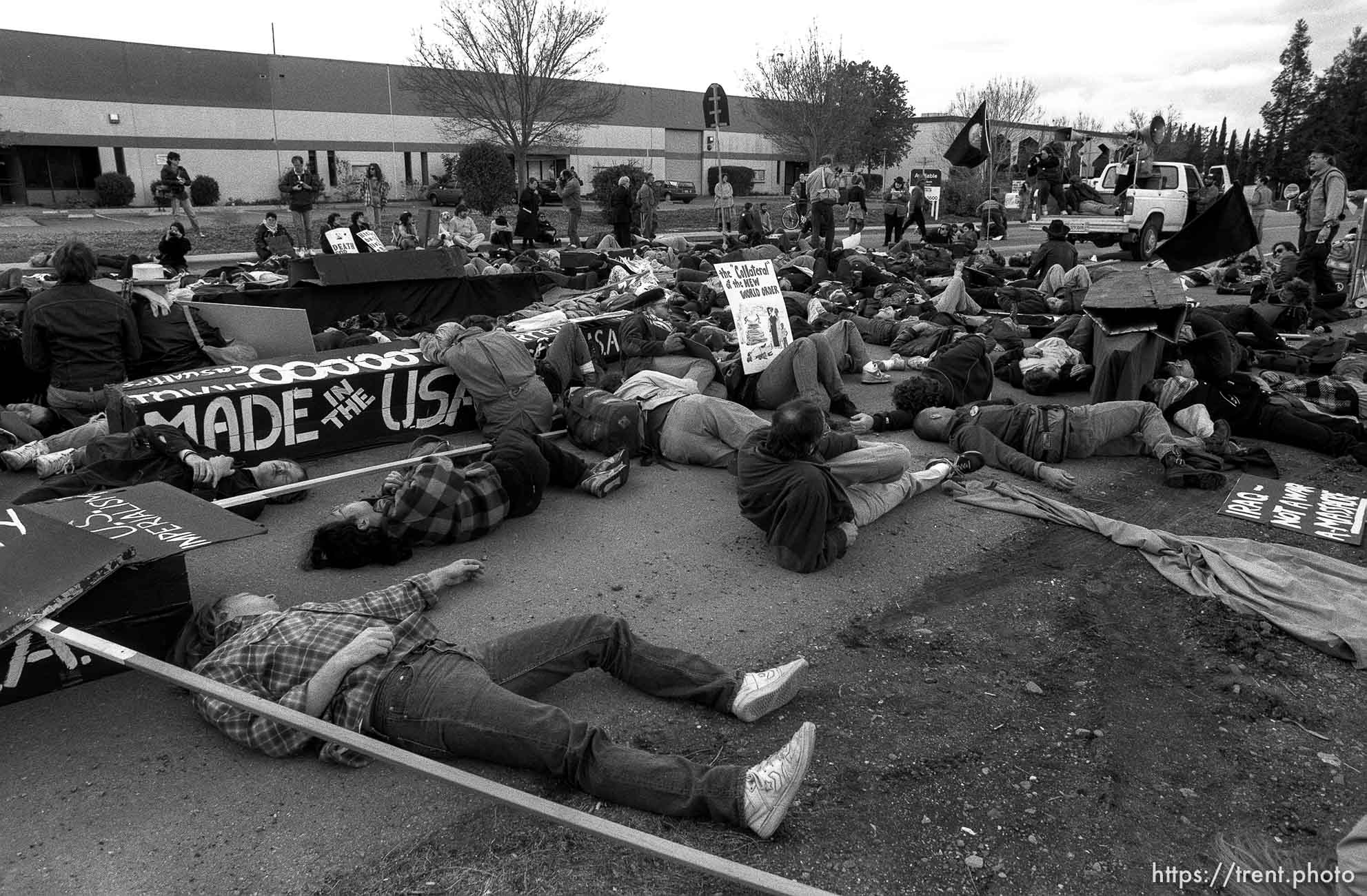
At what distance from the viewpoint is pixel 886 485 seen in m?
5.70

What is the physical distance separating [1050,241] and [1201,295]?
412 centimetres

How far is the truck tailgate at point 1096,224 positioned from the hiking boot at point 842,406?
16.1 m

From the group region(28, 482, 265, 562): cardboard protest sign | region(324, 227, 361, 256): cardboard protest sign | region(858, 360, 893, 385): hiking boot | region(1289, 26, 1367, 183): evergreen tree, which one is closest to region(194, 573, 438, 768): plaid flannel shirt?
region(28, 482, 265, 562): cardboard protest sign

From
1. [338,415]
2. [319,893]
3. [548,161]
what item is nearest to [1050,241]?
[338,415]

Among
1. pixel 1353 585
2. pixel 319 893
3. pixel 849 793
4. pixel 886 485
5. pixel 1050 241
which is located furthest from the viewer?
pixel 1050 241

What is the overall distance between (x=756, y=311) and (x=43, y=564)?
6.01 metres

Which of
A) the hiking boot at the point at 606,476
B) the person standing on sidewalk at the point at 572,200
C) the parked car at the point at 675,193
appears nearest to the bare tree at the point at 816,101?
the parked car at the point at 675,193

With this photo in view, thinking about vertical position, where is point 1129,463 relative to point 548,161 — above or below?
below

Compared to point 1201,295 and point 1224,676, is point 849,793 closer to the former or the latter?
point 1224,676

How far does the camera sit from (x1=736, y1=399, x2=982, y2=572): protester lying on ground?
471cm

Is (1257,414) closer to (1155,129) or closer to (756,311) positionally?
(756,311)

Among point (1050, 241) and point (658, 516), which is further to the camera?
point (1050, 241)

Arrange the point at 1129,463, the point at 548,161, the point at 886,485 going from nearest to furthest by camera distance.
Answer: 1. the point at 886,485
2. the point at 1129,463
3. the point at 548,161

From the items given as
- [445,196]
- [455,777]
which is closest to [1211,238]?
[455,777]
